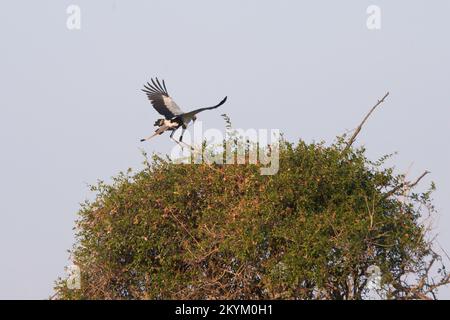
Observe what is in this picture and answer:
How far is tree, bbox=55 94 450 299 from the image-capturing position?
16812mm

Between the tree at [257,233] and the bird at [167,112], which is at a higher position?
the bird at [167,112]

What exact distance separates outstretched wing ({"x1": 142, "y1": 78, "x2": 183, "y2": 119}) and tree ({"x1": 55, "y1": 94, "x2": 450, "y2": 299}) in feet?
6.79

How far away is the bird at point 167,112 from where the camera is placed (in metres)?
20.3

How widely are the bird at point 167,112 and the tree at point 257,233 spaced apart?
1.54 m

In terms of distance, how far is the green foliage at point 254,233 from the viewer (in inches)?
662

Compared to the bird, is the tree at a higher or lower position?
lower

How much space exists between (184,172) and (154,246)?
5.07 ft

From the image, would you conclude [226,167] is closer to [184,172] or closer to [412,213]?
[184,172]

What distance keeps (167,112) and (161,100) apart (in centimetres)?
37

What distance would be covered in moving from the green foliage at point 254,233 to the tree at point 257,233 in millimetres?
17

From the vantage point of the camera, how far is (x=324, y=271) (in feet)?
54.4

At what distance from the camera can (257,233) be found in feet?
55.7

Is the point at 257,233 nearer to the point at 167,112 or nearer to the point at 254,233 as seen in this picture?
the point at 254,233
